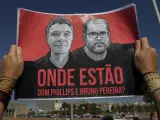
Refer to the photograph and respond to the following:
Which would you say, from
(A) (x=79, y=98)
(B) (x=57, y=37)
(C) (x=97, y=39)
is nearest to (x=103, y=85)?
(A) (x=79, y=98)

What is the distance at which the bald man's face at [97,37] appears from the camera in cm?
270

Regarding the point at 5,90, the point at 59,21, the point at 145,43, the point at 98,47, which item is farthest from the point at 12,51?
the point at 145,43

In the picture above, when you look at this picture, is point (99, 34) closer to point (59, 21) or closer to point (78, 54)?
point (78, 54)

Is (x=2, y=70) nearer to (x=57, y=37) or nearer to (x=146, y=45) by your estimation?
(x=57, y=37)

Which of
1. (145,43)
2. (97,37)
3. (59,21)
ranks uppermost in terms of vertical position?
(59,21)

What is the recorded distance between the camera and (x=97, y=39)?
2697 mm

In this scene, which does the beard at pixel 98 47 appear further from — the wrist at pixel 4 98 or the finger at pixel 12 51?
the wrist at pixel 4 98

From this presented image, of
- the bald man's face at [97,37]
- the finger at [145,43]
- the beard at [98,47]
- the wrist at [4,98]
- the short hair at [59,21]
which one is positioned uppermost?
the short hair at [59,21]

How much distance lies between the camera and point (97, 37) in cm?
271

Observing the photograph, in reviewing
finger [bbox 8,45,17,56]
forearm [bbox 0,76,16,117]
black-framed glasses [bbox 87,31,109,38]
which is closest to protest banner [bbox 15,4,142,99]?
black-framed glasses [bbox 87,31,109,38]

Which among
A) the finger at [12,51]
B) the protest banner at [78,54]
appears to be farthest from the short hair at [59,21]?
the finger at [12,51]

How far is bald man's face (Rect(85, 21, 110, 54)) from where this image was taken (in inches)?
106

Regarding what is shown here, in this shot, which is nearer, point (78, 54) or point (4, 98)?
point (4, 98)

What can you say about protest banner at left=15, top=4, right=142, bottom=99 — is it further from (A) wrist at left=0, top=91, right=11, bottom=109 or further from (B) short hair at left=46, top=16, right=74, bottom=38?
(A) wrist at left=0, top=91, right=11, bottom=109
